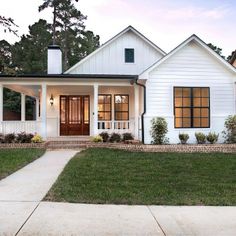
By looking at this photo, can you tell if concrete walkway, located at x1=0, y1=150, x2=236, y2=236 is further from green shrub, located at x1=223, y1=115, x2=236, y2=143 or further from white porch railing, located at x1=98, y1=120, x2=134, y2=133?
white porch railing, located at x1=98, y1=120, x2=134, y2=133

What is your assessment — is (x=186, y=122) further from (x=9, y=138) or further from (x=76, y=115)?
(x=9, y=138)

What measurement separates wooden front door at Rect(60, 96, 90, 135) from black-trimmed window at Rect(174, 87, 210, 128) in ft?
17.6

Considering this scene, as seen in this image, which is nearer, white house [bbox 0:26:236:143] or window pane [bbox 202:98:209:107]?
white house [bbox 0:26:236:143]

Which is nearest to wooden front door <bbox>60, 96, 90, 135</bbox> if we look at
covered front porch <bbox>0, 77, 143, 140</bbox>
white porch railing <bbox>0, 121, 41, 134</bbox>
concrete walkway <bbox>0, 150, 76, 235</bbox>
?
covered front porch <bbox>0, 77, 143, 140</bbox>

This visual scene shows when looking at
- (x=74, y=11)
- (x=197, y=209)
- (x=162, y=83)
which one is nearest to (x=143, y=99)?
(x=162, y=83)

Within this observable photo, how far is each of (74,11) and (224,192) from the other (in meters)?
37.3

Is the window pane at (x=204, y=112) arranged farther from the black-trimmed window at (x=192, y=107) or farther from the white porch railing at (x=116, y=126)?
the white porch railing at (x=116, y=126)

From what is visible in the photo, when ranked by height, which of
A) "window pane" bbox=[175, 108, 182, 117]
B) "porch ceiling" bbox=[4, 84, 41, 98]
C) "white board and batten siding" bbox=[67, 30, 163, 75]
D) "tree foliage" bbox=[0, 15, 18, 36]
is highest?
"white board and batten siding" bbox=[67, 30, 163, 75]

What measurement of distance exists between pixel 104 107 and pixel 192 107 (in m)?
4.92

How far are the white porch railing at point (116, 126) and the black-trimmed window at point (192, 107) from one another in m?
2.60

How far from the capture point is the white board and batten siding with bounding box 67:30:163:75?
20109mm

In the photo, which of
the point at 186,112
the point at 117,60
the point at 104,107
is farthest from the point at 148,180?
the point at 117,60

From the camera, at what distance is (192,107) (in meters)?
15.4

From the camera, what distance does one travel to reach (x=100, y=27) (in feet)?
148
